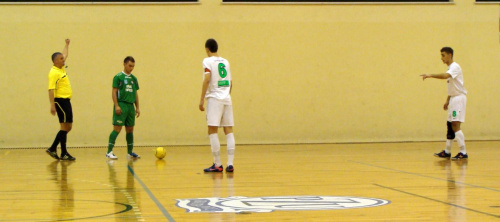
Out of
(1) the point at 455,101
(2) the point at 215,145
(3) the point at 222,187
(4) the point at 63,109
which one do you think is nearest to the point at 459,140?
(1) the point at 455,101

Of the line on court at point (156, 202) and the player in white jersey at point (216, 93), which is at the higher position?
the player in white jersey at point (216, 93)

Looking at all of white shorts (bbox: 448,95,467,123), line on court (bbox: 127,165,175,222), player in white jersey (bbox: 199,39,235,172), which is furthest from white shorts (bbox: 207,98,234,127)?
white shorts (bbox: 448,95,467,123)

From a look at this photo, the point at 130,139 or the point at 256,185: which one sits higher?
the point at 130,139

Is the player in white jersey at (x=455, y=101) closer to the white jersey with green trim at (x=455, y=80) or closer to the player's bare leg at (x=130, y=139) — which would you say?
the white jersey with green trim at (x=455, y=80)

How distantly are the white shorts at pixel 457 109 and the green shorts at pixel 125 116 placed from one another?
5.20 m

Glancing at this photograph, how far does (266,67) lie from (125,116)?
4.62m

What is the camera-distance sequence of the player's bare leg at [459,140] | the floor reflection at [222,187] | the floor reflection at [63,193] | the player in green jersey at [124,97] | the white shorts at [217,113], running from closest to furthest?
the floor reflection at [222,187] → the floor reflection at [63,193] → the white shorts at [217,113] → the player's bare leg at [459,140] → the player in green jersey at [124,97]

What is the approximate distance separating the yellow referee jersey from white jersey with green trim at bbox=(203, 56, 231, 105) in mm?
3352

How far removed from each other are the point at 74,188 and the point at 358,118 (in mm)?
9439

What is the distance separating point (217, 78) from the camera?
8.77 m

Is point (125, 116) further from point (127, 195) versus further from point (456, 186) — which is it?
point (456, 186)

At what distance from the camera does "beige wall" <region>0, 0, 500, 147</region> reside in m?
14.5

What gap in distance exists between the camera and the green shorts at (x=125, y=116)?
442 inches

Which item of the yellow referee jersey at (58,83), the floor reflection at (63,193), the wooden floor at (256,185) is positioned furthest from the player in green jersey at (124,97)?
the floor reflection at (63,193)
